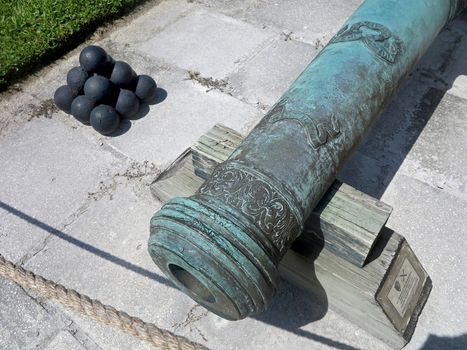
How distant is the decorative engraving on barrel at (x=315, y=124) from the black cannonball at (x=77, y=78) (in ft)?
5.69

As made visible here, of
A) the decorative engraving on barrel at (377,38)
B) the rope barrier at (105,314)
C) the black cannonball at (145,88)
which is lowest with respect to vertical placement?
the black cannonball at (145,88)

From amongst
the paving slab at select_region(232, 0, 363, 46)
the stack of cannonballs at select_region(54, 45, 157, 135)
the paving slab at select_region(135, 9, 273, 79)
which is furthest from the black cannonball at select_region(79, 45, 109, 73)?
the paving slab at select_region(232, 0, 363, 46)

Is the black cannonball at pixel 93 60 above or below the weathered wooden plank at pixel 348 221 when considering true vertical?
below

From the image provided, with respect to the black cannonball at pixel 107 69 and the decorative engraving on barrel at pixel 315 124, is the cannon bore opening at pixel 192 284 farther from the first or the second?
the black cannonball at pixel 107 69

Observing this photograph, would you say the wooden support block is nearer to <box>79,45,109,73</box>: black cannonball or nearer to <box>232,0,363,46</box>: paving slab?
<box>79,45,109,73</box>: black cannonball

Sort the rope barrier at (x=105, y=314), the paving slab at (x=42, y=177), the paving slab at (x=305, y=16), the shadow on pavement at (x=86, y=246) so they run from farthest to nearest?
1. the paving slab at (x=305, y=16)
2. the paving slab at (x=42, y=177)
3. the shadow on pavement at (x=86, y=246)
4. the rope barrier at (x=105, y=314)

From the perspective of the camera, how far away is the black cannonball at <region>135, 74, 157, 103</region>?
348cm

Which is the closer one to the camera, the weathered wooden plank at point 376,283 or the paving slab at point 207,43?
the weathered wooden plank at point 376,283

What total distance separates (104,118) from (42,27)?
1.65 m

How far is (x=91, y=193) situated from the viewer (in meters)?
3.07

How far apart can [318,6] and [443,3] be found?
6.02 feet

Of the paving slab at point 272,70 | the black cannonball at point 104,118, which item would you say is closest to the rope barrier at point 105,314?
the black cannonball at point 104,118

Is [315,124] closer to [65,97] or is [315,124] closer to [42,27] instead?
[65,97]

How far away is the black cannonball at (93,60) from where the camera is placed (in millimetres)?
3361
